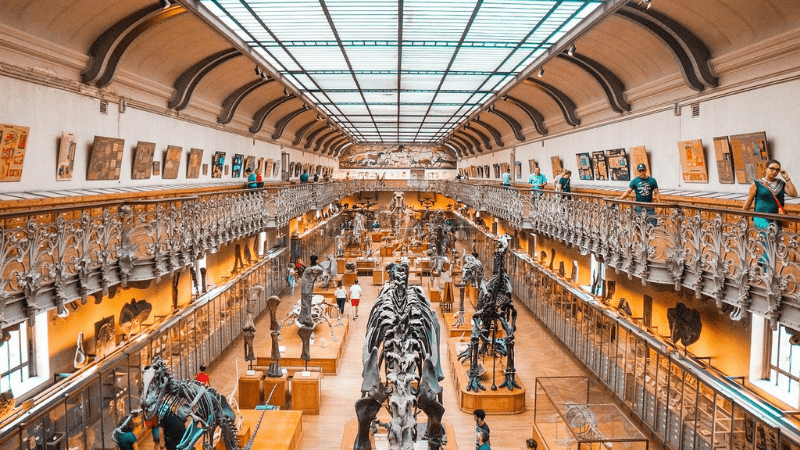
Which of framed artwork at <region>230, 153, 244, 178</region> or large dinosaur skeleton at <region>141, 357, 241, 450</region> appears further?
framed artwork at <region>230, 153, 244, 178</region>

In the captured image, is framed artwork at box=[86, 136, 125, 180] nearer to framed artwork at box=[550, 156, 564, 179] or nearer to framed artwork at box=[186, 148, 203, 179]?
framed artwork at box=[186, 148, 203, 179]

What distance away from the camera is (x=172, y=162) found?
15.4 m

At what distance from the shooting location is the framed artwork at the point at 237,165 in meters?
21.1

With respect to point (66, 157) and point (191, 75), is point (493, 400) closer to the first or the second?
point (66, 157)

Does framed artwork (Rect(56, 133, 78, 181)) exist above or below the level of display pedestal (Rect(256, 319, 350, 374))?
above

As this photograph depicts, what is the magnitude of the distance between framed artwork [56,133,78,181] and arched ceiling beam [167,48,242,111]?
4810 millimetres

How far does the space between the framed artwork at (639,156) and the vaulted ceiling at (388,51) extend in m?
1.10

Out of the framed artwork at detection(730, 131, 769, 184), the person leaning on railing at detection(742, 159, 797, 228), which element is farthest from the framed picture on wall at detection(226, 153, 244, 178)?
the person leaning on railing at detection(742, 159, 797, 228)

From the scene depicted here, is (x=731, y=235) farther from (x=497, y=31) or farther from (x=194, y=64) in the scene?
(x=194, y=64)

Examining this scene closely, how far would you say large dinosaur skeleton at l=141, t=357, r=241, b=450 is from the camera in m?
6.56

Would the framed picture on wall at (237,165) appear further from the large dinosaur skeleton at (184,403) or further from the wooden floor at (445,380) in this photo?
the large dinosaur skeleton at (184,403)

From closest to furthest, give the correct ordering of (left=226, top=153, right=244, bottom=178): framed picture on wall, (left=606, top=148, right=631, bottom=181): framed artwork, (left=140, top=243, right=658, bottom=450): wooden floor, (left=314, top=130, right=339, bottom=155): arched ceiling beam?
(left=140, top=243, right=658, bottom=450): wooden floor
(left=606, top=148, right=631, bottom=181): framed artwork
(left=226, top=153, right=244, bottom=178): framed picture on wall
(left=314, top=130, right=339, bottom=155): arched ceiling beam

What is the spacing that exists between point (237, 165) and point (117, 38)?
10.6 m

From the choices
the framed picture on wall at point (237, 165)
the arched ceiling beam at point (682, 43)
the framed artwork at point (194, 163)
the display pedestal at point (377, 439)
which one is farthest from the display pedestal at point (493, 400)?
the framed picture on wall at point (237, 165)
